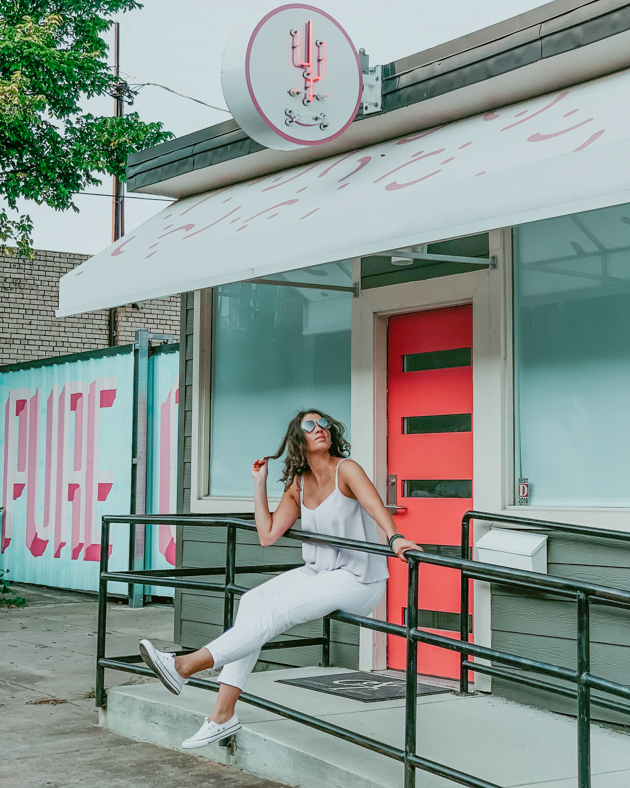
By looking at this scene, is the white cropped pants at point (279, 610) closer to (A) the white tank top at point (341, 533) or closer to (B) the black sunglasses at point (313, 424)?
(A) the white tank top at point (341, 533)

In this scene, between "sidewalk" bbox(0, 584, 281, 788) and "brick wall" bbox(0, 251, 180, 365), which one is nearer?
"sidewalk" bbox(0, 584, 281, 788)

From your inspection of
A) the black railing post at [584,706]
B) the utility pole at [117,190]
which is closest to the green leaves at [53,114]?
the utility pole at [117,190]

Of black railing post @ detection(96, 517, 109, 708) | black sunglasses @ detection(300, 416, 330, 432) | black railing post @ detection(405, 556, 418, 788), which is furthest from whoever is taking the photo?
black railing post @ detection(96, 517, 109, 708)

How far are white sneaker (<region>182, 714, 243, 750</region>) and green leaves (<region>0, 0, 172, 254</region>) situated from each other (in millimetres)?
12884

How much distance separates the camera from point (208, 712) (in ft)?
15.9

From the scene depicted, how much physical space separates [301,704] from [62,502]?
700 cm

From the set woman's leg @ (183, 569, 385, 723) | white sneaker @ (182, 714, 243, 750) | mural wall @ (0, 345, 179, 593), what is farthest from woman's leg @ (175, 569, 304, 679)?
mural wall @ (0, 345, 179, 593)

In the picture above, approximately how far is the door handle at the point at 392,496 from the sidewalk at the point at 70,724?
1.95 meters

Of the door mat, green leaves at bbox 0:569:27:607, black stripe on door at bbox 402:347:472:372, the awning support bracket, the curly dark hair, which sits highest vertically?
the awning support bracket

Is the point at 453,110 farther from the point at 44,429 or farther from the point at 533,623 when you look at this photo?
the point at 44,429

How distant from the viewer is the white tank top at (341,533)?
14.2 feet

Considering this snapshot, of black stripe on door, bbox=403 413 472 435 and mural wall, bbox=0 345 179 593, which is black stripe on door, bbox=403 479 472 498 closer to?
black stripe on door, bbox=403 413 472 435

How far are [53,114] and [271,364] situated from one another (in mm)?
11376

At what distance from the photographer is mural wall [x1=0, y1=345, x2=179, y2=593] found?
1009cm
